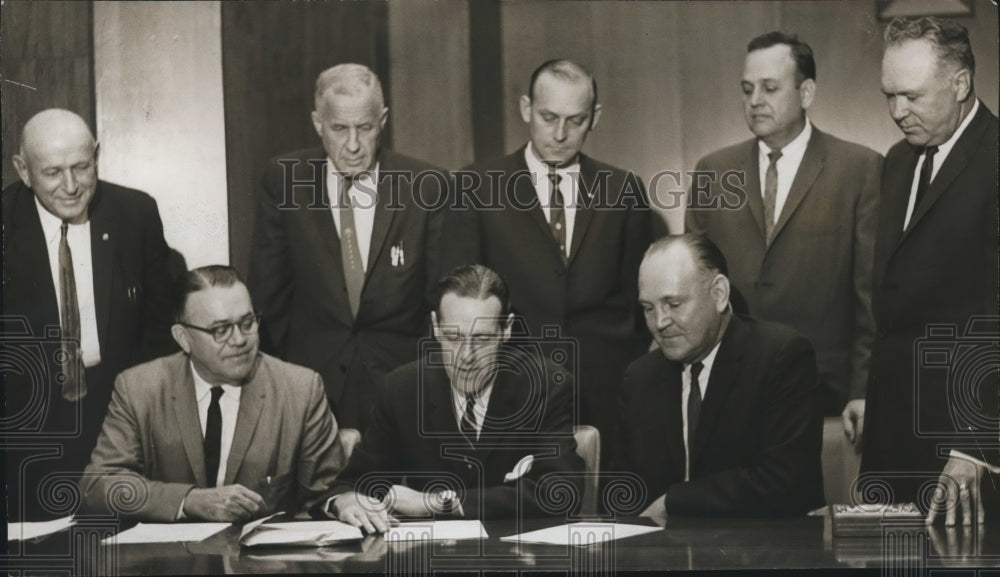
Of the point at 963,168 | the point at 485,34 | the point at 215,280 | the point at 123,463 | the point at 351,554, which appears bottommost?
the point at 351,554

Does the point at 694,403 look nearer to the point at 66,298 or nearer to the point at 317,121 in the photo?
the point at 317,121

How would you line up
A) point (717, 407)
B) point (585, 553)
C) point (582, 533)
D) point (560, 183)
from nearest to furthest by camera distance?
point (585, 553)
point (582, 533)
point (717, 407)
point (560, 183)

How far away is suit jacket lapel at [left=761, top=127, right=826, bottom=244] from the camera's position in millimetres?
6078

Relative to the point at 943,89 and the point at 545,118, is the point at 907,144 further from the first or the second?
the point at 545,118

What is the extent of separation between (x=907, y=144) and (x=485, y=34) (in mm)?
1903

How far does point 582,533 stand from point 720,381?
0.88 m

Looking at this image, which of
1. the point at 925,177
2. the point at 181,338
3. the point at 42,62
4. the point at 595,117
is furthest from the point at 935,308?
the point at 42,62

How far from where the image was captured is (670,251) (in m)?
6.04

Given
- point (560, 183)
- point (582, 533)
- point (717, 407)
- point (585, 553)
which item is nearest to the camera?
point (585, 553)

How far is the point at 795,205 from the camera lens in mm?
6074

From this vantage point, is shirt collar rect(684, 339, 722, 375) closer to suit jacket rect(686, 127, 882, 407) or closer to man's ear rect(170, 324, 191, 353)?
suit jacket rect(686, 127, 882, 407)

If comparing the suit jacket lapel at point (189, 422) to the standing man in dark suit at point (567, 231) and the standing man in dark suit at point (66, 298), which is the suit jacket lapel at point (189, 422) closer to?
the standing man in dark suit at point (66, 298)

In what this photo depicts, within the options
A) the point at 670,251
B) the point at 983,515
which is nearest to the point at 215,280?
the point at 670,251

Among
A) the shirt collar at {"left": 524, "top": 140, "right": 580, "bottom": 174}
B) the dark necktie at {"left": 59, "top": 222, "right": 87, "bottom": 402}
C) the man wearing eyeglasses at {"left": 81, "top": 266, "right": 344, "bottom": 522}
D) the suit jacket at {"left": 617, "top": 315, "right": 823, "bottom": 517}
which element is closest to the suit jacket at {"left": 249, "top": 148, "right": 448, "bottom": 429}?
the man wearing eyeglasses at {"left": 81, "top": 266, "right": 344, "bottom": 522}
